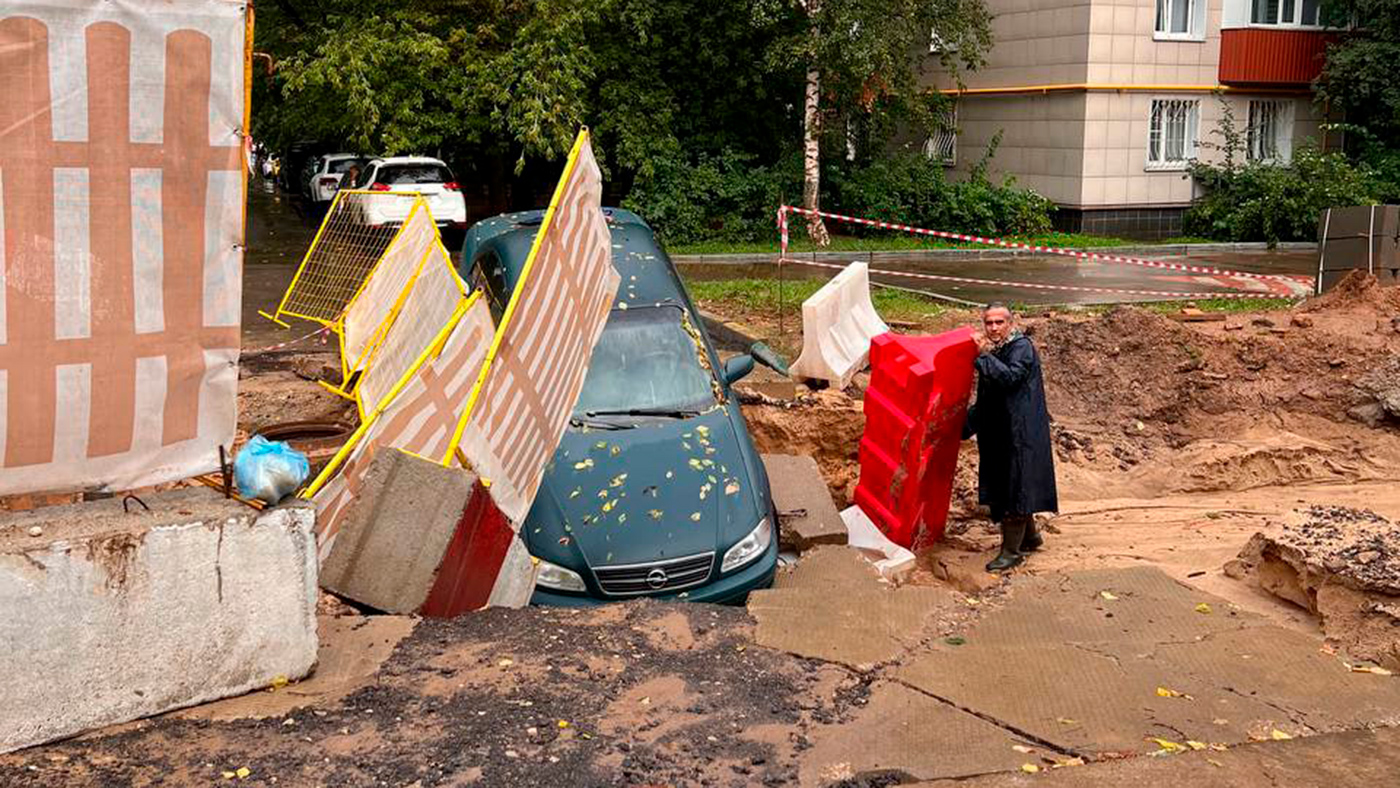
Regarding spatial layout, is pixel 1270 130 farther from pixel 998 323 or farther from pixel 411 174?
pixel 998 323

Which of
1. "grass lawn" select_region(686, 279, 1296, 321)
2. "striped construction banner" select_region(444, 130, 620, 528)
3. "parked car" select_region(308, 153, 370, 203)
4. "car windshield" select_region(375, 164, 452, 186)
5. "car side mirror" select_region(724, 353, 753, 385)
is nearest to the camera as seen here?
"striped construction banner" select_region(444, 130, 620, 528)

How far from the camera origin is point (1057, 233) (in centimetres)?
2488

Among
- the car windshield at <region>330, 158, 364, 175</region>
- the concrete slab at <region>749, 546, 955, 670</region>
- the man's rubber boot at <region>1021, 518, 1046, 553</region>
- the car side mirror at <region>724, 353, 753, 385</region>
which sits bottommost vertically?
the man's rubber boot at <region>1021, 518, 1046, 553</region>

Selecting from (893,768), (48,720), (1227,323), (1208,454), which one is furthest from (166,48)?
(1227,323)

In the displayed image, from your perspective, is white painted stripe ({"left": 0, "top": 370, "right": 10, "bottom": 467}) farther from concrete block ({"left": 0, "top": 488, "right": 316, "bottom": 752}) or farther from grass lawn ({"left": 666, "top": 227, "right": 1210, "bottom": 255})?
grass lawn ({"left": 666, "top": 227, "right": 1210, "bottom": 255})

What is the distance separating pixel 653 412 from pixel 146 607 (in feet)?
11.4

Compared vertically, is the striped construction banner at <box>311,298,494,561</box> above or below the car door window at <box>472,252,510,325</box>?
below

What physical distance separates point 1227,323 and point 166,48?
1127 cm

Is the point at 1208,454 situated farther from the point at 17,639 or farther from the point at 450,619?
the point at 17,639

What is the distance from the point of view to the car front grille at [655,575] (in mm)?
6027

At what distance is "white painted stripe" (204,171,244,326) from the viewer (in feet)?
13.5

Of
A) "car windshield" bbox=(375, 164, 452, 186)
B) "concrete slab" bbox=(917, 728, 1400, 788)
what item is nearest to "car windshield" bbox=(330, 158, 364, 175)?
"car windshield" bbox=(375, 164, 452, 186)

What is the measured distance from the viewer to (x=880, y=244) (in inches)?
914

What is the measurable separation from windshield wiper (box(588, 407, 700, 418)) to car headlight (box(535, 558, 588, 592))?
49.0 inches
